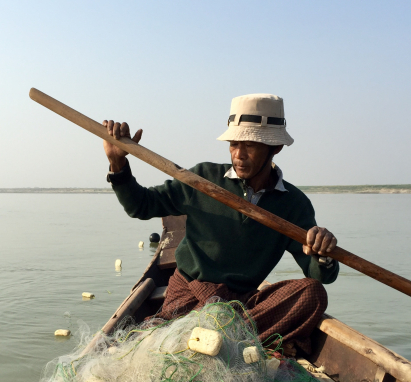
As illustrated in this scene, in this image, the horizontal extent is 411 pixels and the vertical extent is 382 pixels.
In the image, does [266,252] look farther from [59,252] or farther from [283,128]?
[59,252]

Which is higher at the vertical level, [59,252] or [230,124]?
[230,124]

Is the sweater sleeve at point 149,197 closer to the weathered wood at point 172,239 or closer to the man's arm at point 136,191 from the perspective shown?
the man's arm at point 136,191

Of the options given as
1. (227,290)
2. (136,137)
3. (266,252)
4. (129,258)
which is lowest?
(129,258)

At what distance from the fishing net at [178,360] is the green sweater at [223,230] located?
26.3 inches

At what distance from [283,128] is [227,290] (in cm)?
99

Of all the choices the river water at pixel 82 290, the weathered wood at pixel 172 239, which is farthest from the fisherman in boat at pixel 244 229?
the weathered wood at pixel 172 239

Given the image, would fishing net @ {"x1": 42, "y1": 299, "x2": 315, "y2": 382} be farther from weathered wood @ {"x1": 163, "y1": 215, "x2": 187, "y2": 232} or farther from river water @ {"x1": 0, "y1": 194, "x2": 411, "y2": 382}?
weathered wood @ {"x1": 163, "y1": 215, "x2": 187, "y2": 232}

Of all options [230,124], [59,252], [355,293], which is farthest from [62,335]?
[59,252]

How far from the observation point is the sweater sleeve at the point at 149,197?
8.92 ft

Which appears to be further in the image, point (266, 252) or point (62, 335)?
point (62, 335)

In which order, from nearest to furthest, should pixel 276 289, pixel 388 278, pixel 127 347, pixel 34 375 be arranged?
1. pixel 127 347
2. pixel 388 278
3. pixel 276 289
4. pixel 34 375

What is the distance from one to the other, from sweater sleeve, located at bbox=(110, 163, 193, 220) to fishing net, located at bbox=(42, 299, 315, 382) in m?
0.83

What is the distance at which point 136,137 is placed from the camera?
8.73 ft

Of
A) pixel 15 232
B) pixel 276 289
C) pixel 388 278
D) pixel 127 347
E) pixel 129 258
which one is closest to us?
pixel 127 347
